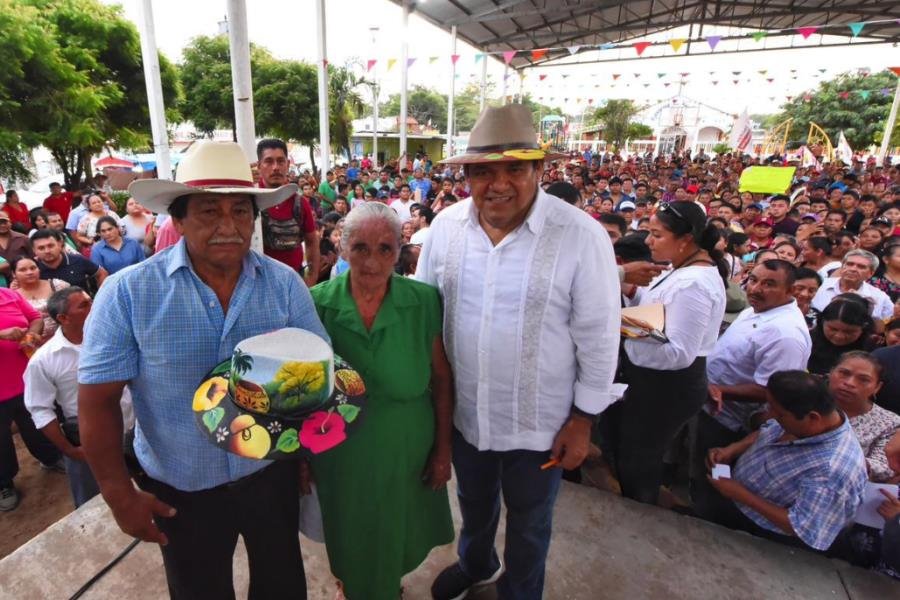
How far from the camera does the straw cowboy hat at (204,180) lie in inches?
51.9

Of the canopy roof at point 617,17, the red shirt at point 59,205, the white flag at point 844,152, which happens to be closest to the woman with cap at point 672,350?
the red shirt at point 59,205

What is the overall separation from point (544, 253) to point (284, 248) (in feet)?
8.63

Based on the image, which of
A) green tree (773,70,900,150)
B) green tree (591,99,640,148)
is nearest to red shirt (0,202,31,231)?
green tree (591,99,640,148)

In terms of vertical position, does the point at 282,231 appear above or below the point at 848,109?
below

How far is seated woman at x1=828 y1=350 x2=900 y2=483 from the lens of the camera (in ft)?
7.77

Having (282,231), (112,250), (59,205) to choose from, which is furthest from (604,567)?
(59,205)

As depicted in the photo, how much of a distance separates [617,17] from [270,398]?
25.2 meters

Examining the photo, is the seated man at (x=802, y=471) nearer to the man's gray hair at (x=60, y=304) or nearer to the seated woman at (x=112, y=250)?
the man's gray hair at (x=60, y=304)

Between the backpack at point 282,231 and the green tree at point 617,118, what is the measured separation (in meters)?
34.5

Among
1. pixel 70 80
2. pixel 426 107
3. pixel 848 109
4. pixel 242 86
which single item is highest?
pixel 426 107

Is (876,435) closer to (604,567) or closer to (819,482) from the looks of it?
(819,482)

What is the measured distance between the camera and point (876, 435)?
2387 mm

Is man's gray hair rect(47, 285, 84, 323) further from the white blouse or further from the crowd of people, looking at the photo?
the white blouse

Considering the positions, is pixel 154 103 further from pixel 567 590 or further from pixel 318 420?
pixel 567 590
